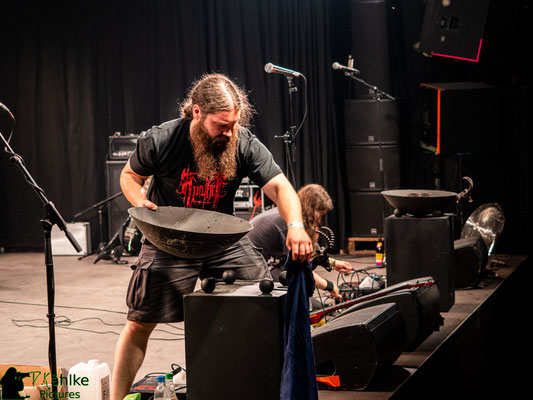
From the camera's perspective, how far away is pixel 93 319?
16.7 ft

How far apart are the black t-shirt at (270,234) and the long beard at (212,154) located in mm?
1545

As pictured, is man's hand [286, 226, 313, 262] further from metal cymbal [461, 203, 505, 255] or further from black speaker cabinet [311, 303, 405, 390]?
metal cymbal [461, 203, 505, 255]

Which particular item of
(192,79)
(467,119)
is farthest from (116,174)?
(467,119)

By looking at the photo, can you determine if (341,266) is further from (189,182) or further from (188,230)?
(188,230)

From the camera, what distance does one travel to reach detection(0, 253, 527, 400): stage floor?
384 cm

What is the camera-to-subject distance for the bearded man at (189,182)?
9.07 feet

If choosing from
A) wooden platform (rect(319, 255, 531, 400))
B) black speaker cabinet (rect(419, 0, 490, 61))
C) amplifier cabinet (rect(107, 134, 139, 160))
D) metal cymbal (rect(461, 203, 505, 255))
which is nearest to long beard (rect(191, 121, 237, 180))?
wooden platform (rect(319, 255, 531, 400))

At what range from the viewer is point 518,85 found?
23.1 feet

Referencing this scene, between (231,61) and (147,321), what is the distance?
569 cm

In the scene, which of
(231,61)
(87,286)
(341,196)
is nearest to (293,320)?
(87,286)

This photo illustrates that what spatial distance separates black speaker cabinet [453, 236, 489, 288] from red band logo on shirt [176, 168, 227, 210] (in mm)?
2895

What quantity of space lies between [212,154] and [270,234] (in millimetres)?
1632

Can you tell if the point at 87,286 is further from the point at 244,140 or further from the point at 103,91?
the point at 244,140

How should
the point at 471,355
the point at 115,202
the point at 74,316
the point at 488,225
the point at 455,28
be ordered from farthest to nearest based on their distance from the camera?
1. the point at 115,202
2. the point at 455,28
3. the point at 488,225
4. the point at 74,316
5. the point at 471,355
